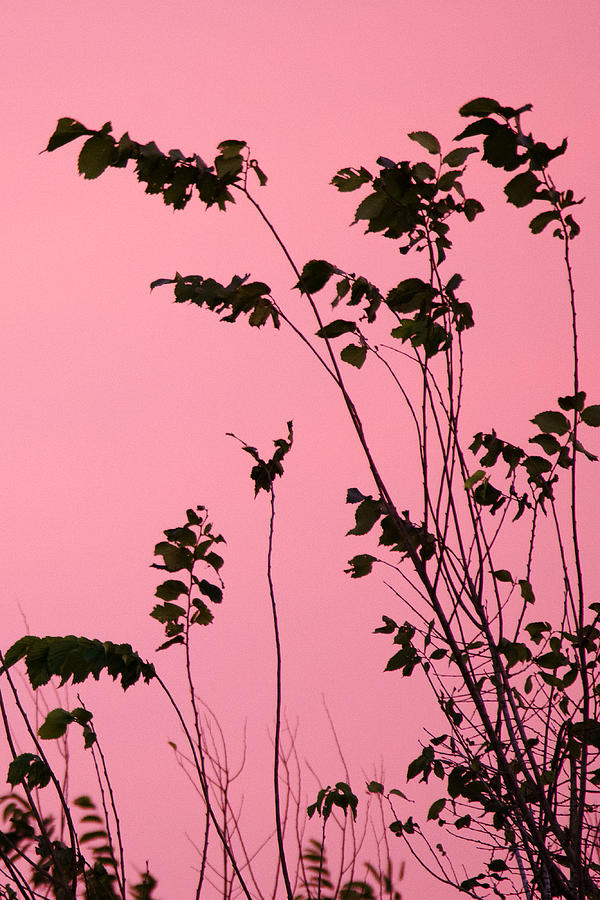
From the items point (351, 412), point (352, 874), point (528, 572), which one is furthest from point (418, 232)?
point (352, 874)

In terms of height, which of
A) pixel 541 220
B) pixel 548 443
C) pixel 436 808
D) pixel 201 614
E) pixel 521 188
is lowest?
pixel 436 808

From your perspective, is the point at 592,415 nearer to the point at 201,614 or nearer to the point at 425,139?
the point at 425,139

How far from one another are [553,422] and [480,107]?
0.85 metres

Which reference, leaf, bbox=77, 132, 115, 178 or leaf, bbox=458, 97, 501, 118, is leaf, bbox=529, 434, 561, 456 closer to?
leaf, bbox=458, 97, 501, 118

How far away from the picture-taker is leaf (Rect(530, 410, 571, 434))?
7.60 feet

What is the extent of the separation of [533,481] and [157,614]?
1.17 meters

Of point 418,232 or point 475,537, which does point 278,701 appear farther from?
point 418,232

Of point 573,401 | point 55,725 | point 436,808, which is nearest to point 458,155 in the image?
point 573,401

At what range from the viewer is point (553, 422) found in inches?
91.3

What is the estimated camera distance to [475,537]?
7.47 ft

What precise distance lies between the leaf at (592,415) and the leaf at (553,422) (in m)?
0.05

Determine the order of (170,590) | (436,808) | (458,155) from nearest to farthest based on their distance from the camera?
(458,155) → (170,590) → (436,808)

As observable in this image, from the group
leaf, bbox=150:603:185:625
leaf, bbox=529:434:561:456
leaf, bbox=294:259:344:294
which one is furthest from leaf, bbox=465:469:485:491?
leaf, bbox=150:603:185:625

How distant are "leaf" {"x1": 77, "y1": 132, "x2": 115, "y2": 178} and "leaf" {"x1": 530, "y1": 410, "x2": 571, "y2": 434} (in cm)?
120
